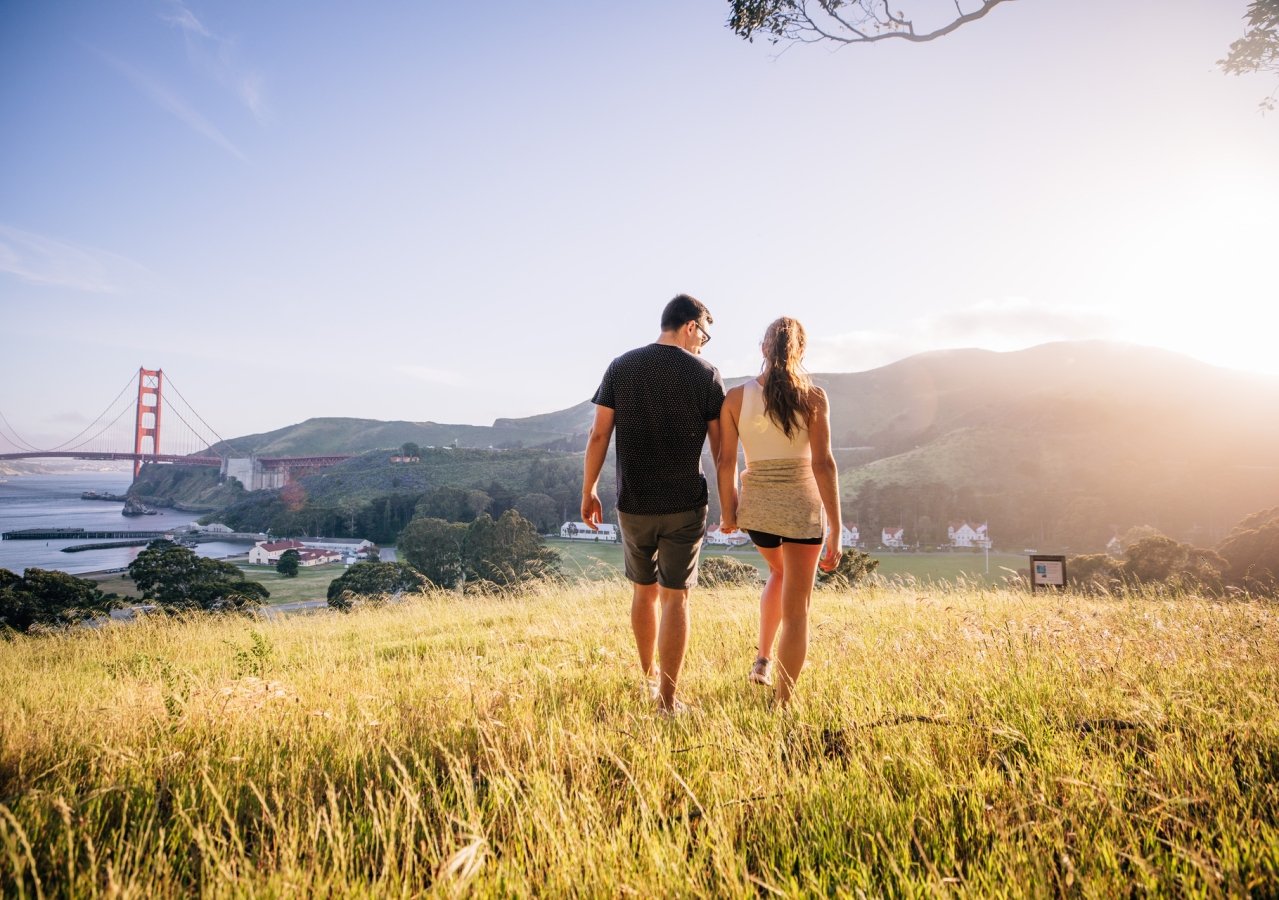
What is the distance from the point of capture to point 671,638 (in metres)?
3.10

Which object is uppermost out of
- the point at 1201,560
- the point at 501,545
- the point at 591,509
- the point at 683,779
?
the point at 591,509

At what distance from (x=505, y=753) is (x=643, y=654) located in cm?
129

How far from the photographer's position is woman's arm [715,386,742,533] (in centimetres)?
330

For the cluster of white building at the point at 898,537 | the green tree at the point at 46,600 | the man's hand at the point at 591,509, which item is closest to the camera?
the man's hand at the point at 591,509

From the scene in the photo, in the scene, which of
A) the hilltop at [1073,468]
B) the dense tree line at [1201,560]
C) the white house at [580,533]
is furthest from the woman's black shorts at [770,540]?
the hilltop at [1073,468]

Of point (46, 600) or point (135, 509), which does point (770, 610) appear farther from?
point (135, 509)

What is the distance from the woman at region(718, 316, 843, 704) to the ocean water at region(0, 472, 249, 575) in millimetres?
51151

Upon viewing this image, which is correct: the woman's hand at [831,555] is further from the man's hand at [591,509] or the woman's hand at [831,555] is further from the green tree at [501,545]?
the green tree at [501,545]

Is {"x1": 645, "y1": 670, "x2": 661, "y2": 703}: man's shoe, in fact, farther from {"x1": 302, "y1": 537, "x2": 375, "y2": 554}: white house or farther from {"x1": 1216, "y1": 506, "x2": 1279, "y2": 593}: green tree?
{"x1": 302, "y1": 537, "x2": 375, "y2": 554}: white house

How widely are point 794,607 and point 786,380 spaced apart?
1.26 metres

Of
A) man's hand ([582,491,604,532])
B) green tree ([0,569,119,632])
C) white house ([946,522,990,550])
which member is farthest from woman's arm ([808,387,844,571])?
white house ([946,522,990,550])

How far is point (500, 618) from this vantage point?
705 cm

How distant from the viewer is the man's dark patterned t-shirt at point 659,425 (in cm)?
326

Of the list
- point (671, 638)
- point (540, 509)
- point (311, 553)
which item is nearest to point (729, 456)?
point (671, 638)
